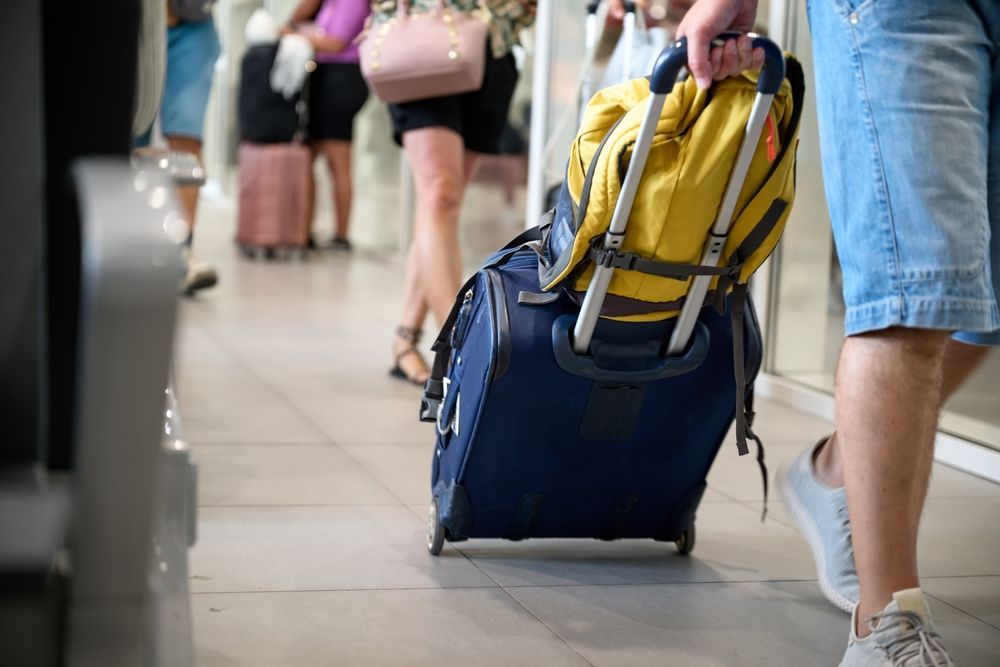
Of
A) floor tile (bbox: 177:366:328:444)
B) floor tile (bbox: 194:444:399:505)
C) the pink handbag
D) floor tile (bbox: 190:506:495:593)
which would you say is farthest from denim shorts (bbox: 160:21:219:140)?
floor tile (bbox: 190:506:495:593)

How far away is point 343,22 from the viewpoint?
24.8ft

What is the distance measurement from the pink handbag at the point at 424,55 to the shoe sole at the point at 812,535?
1.68 metres

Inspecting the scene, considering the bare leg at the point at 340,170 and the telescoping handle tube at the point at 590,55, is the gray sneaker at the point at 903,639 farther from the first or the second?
the bare leg at the point at 340,170

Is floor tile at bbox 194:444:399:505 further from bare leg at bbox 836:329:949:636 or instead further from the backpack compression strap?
bare leg at bbox 836:329:949:636

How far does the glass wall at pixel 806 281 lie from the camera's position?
407 cm

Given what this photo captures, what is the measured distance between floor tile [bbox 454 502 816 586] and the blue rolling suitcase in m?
0.07

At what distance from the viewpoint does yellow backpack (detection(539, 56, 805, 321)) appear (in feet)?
6.51

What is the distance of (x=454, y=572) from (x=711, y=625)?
0.46 m

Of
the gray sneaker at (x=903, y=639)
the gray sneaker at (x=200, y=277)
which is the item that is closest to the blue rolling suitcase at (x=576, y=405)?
the gray sneaker at (x=903, y=639)

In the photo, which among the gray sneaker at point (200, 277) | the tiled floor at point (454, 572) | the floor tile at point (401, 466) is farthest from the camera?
the gray sneaker at point (200, 277)

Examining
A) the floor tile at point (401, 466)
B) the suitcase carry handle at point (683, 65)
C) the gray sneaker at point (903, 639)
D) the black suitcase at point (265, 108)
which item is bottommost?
the floor tile at point (401, 466)

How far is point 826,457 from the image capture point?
2.40 m

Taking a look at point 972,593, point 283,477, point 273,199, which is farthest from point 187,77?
point 972,593

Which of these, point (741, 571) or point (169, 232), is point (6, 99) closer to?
point (169, 232)
